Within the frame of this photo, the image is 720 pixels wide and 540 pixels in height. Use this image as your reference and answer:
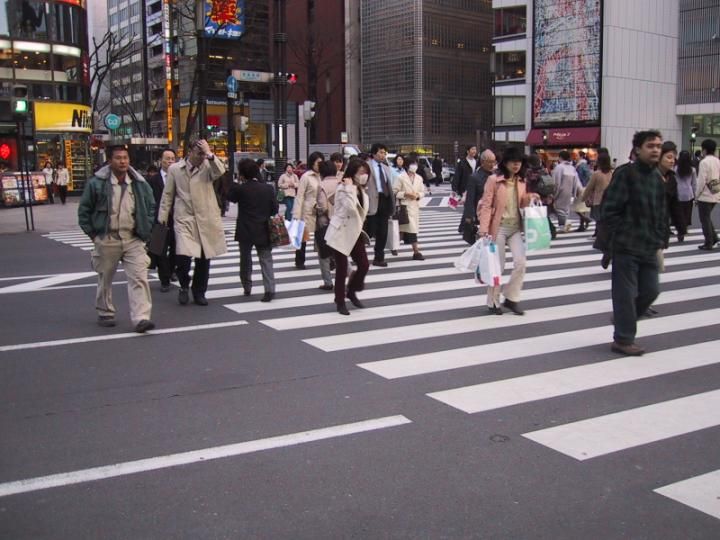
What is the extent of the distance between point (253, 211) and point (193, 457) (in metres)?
5.46

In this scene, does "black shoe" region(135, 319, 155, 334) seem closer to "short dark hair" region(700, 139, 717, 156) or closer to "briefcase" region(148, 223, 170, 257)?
"briefcase" region(148, 223, 170, 257)

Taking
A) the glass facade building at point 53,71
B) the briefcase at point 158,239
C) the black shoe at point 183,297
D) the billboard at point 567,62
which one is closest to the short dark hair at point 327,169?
the black shoe at point 183,297

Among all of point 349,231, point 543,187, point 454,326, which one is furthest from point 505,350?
point 543,187

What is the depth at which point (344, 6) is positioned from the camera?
74375 millimetres

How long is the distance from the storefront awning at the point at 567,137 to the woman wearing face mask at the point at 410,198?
40.3 m

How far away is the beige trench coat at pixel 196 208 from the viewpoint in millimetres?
8902

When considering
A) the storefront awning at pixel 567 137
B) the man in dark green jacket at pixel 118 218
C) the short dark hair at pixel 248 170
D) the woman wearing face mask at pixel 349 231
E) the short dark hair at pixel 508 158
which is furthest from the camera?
the storefront awning at pixel 567 137

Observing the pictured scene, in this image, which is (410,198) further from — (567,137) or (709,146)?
(567,137)

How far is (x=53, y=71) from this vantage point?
40.4m

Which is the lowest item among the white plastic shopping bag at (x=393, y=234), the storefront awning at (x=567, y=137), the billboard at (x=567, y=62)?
the white plastic shopping bag at (x=393, y=234)

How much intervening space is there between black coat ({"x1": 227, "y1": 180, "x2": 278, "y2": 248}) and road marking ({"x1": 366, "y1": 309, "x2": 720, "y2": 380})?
11.6 ft

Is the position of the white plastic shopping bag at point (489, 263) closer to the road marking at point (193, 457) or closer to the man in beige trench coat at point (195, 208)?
the man in beige trench coat at point (195, 208)

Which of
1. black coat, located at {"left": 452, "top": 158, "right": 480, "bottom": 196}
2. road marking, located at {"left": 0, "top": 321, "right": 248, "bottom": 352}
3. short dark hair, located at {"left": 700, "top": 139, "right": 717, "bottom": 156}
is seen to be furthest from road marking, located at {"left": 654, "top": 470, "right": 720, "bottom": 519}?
black coat, located at {"left": 452, "top": 158, "right": 480, "bottom": 196}

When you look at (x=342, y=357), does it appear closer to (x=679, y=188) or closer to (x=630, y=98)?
(x=679, y=188)
